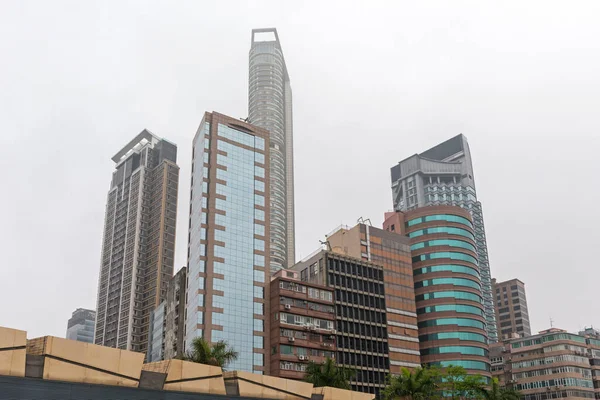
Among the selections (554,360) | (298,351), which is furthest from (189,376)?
(554,360)

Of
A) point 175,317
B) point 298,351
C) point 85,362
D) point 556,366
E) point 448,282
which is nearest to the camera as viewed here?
point 85,362

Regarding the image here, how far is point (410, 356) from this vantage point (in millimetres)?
132250

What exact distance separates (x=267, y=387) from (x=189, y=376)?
6.75 meters

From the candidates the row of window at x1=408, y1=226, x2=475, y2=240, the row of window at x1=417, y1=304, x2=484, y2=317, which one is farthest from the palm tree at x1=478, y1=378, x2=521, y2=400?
the row of window at x1=408, y1=226, x2=475, y2=240

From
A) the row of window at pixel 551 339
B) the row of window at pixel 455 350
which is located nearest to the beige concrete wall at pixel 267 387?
the row of window at pixel 455 350

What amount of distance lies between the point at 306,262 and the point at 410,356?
98.5 feet

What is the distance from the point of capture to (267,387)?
4256 cm

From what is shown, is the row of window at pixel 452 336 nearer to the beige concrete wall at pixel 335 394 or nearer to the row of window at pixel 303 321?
the row of window at pixel 303 321

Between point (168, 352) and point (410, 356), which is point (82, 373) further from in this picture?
point (410, 356)

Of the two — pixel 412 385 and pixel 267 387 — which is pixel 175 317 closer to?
pixel 412 385

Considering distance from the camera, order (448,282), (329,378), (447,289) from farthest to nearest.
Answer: (448,282), (447,289), (329,378)

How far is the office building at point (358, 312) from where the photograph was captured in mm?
119125

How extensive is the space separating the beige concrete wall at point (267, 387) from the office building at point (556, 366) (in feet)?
388

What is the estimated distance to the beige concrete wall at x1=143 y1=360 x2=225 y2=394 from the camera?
122 ft
